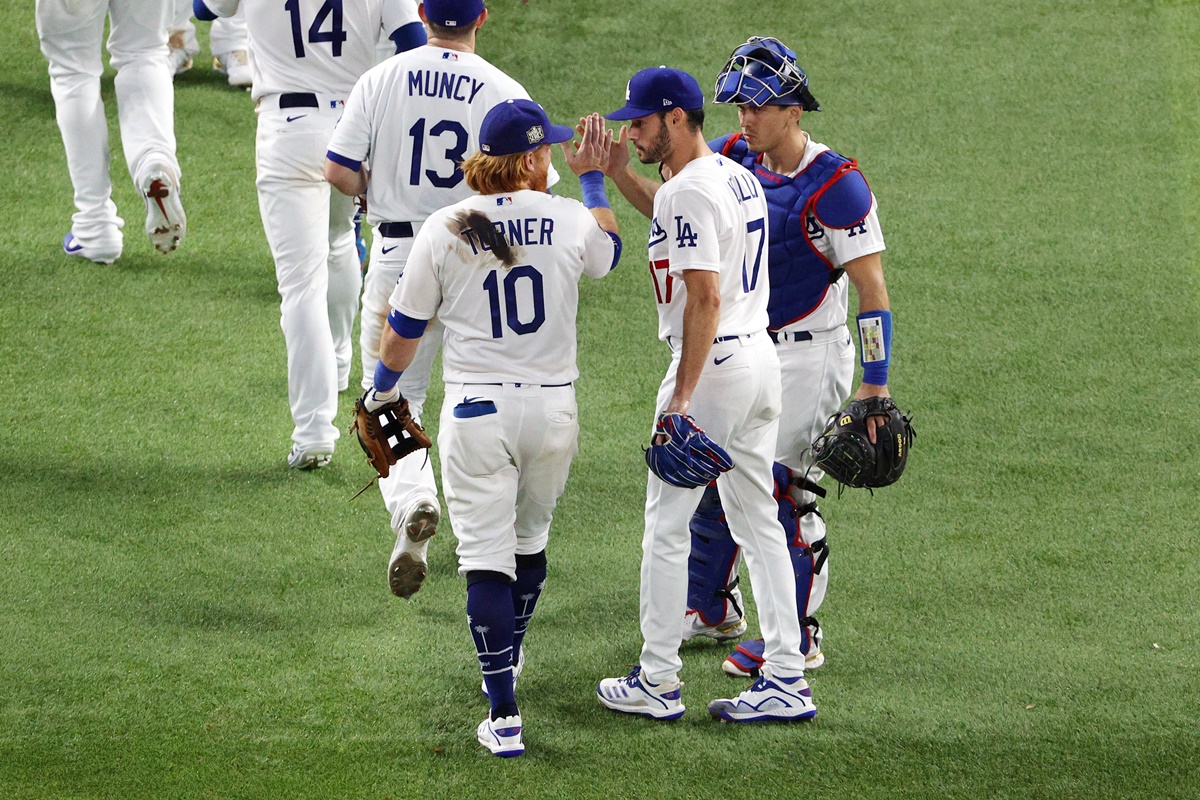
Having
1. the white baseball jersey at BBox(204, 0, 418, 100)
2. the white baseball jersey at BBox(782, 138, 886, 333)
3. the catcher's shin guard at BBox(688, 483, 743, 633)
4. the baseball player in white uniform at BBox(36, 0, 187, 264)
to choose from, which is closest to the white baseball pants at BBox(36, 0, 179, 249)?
the baseball player in white uniform at BBox(36, 0, 187, 264)

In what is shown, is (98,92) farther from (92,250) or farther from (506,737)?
(506,737)

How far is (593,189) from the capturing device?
161 inches

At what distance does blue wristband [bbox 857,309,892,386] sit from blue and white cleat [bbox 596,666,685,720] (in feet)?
3.87

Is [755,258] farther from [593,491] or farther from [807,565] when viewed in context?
[593,491]

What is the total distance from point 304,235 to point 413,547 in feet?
5.17

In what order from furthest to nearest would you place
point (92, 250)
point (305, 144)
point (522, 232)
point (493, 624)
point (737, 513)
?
1. point (92, 250)
2. point (305, 144)
3. point (737, 513)
4. point (493, 624)
5. point (522, 232)

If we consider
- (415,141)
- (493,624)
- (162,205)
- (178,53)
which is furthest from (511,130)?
(178,53)

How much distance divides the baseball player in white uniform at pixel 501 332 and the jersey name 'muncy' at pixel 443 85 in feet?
2.79

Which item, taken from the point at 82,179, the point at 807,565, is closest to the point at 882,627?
the point at 807,565

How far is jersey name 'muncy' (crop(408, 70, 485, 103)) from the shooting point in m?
4.75

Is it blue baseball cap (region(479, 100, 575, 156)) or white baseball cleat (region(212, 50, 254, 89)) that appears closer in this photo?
blue baseball cap (region(479, 100, 575, 156))

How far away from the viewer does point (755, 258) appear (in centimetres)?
408

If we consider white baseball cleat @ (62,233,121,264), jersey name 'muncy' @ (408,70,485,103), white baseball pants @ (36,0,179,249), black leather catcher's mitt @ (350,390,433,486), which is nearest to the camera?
black leather catcher's mitt @ (350,390,433,486)

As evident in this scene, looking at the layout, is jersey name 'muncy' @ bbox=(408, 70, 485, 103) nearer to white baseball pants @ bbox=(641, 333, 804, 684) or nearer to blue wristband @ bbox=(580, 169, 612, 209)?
blue wristband @ bbox=(580, 169, 612, 209)
